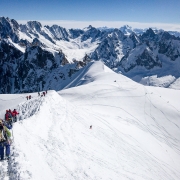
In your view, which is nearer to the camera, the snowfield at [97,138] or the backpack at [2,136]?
the backpack at [2,136]

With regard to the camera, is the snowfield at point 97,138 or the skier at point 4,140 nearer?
the skier at point 4,140

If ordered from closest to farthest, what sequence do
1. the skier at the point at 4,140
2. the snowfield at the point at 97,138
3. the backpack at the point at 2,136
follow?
1. the skier at the point at 4,140
2. the backpack at the point at 2,136
3. the snowfield at the point at 97,138

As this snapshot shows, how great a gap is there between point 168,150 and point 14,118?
2548cm

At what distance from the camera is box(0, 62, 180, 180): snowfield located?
16.5 m

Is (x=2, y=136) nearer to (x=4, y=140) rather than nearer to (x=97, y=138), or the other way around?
(x=4, y=140)

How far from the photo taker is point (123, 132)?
33.9 metres

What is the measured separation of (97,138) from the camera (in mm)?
27000

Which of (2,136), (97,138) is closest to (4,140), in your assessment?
(2,136)

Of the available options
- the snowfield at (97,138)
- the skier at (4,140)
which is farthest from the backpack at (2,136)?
the snowfield at (97,138)

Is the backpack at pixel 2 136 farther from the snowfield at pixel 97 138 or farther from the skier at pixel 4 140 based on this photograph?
the snowfield at pixel 97 138

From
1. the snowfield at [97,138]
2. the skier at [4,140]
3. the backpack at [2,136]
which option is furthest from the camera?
the snowfield at [97,138]

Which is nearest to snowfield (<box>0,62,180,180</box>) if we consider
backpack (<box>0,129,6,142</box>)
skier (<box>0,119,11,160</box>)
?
skier (<box>0,119,11,160</box>)

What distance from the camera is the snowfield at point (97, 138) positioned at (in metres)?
16.5

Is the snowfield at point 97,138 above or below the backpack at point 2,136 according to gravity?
below
